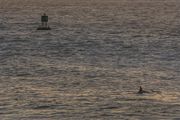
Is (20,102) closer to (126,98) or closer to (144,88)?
(126,98)

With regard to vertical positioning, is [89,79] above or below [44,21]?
above

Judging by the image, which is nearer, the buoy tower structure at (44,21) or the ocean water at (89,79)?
the ocean water at (89,79)

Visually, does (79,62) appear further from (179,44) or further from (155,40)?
(155,40)

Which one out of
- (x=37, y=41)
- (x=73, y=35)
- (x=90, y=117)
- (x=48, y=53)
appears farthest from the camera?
(x=73, y=35)

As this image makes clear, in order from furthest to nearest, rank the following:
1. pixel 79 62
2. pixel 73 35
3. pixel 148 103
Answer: pixel 73 35
pixel 79 62
pixel 148 103

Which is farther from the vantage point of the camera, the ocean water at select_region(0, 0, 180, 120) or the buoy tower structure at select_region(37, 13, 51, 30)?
the buoy tower structure at select_region(37, 13, 51, 30)

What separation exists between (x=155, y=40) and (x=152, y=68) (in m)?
38.2

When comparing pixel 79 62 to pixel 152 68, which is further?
pixel 79 62

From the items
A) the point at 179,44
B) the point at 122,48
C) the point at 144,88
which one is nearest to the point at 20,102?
the point at 144,88

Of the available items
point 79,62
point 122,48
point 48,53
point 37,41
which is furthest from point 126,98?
point 37,41

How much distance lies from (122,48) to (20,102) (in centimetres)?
4440

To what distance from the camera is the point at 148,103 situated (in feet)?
150

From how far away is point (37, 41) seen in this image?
102500mm

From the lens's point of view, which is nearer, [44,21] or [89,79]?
[89,79]
